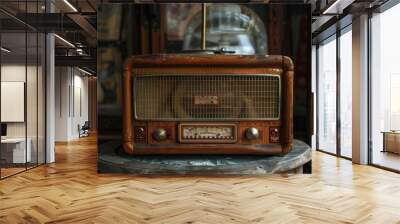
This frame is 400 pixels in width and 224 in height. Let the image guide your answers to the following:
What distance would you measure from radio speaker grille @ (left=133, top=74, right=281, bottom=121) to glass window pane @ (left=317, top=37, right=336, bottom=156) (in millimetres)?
3896

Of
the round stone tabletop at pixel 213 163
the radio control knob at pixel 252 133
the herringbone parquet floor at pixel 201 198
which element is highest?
the radio control knob at pixel 252 133

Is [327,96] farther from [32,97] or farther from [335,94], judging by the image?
[32,97]

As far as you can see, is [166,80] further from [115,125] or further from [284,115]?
[284,115]

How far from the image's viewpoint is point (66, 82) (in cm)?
1091

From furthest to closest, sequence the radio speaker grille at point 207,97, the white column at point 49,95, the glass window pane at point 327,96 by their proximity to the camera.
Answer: the glass window pane at point 327,96, the white column at point 49,95, the radio speaker grille at point 207,97

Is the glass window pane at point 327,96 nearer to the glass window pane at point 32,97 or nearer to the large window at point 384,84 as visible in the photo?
the large window at point 384,84

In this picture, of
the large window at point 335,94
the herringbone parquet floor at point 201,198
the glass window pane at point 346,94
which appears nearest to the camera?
the herringbone parquet floor at point 201,198

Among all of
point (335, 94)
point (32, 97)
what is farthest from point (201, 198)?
point (335, 94)

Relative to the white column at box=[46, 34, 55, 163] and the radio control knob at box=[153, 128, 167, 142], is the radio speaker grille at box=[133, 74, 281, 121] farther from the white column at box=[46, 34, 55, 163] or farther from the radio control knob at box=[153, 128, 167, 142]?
the white column at box=[46, 34, 55, 163]

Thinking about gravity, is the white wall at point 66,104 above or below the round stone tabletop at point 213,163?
above

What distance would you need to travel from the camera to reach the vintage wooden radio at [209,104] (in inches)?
122

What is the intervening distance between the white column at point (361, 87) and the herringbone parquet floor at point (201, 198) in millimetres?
918

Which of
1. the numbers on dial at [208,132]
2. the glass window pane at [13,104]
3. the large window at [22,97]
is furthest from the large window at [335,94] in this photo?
the glass window pane at [13,104]

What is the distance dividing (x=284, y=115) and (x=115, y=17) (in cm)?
186
